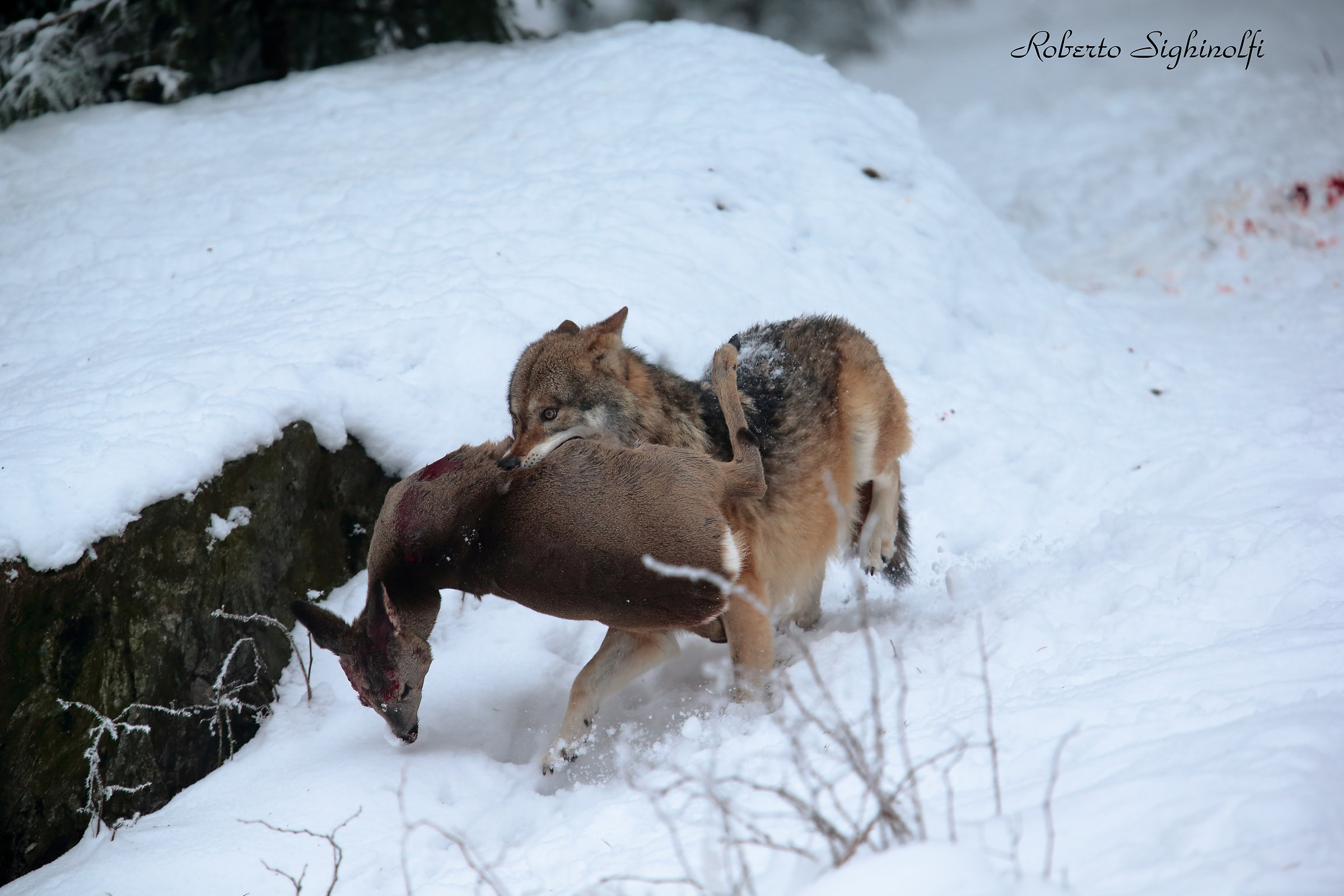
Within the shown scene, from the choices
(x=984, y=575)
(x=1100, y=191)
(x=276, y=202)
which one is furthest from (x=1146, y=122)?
(x=276, y=202)

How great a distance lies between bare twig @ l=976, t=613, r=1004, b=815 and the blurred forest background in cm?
819

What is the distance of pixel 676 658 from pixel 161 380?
3052 millimetres

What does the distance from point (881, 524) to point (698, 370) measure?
1749mm

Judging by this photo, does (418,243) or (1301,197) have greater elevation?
(418,243)

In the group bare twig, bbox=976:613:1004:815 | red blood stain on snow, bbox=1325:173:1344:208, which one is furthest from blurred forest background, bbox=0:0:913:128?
red blood stain on snow, bbox=1325:173:1344:208

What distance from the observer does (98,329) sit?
219 inches

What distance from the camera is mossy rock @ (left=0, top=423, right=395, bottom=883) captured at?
11.6ft

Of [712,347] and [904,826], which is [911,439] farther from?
[904,826]

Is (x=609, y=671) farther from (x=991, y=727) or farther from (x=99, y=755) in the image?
(x=99, y=755)

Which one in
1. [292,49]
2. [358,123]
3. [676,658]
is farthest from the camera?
[292,49]

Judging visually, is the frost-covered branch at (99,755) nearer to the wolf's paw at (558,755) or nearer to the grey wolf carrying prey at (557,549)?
the grey wolf carrying prey at (557,549)

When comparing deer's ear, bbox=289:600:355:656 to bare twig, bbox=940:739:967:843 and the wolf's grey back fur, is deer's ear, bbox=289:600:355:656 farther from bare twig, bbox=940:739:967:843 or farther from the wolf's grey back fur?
bare twig, bbox=940:739:967:843
